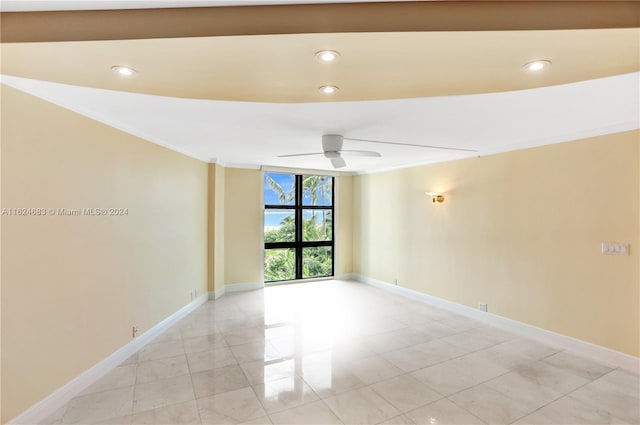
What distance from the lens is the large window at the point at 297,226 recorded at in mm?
6406

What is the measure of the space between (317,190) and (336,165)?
3160 millimetres

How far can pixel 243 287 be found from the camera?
5871 millimetres

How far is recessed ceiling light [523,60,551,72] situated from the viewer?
1.77 metres

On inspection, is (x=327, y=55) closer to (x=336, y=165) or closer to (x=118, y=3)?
(x=118, y=3)

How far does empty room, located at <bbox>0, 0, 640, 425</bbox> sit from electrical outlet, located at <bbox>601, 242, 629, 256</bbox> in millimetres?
19

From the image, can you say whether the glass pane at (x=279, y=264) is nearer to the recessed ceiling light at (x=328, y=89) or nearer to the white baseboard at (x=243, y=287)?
the white baseboard at (x=243, y=287)

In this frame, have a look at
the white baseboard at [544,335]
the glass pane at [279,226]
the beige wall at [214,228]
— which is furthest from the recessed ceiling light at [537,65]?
the glass pane at [279,226]

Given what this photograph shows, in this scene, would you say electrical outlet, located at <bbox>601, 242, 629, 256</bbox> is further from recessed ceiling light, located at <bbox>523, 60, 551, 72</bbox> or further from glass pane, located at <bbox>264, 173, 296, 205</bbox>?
glass pane, located at <bbox>264, 173, 296, 205</bbox>

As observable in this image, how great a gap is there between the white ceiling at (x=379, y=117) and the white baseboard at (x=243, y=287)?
2805mm

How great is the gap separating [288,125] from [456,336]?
10.6 ft

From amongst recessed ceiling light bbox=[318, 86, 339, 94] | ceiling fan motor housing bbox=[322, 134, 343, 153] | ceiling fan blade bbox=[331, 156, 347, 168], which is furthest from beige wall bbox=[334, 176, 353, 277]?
recessed ceiling light bbox=[318, 86, 339, 94]

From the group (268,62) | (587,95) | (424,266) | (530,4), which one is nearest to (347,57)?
(268,62)

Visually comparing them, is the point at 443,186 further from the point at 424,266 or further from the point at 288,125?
the point at 288,125

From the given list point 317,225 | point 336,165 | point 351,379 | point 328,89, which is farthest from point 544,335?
point 317,225
